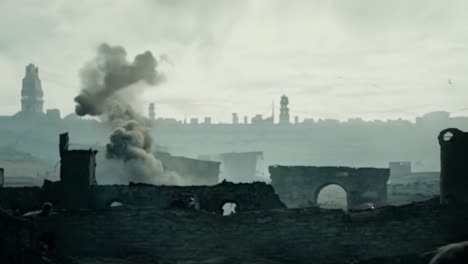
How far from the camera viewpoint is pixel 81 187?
29188 mm

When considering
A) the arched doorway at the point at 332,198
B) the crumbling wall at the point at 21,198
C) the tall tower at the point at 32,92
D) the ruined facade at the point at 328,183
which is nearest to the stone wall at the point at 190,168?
the arched doorway at the point at 332,198

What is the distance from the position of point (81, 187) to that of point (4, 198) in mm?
3267

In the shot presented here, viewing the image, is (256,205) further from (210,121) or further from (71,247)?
(210,121)

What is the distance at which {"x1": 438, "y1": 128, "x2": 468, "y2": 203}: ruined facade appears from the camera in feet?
83.8

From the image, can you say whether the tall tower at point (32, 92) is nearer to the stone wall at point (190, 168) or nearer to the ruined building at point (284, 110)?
the ruined building at point (284, 110)

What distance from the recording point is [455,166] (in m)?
25.8

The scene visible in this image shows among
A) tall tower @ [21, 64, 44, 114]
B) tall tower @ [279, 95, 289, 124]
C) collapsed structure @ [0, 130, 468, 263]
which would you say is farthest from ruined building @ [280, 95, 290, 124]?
collapsed structure @ [0, 130, 468, 263]

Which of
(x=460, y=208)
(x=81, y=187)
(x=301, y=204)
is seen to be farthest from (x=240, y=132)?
(x=460, y=208)

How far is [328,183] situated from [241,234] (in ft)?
69.2

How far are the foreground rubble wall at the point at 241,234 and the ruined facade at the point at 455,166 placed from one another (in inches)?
179

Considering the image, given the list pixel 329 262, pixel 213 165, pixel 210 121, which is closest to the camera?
pixel 329 262

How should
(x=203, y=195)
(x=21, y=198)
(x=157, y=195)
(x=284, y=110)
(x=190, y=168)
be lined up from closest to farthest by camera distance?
(x=21, y=198) < (x=203, y=195) < (x=157, y=195) < (x=190, y=168) < (x=284, y=110)

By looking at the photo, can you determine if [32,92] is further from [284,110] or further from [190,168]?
[190,168]

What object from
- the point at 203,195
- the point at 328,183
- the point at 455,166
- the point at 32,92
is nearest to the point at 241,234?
the point at 203,195
